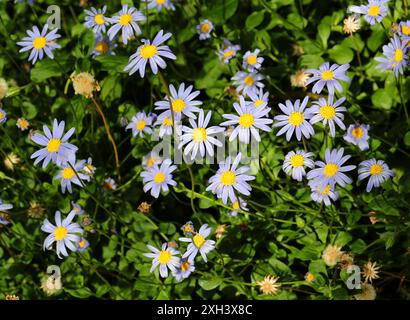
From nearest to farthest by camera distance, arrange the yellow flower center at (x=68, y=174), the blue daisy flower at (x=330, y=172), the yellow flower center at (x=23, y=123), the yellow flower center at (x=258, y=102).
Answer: the blue daisy flower at (x=330, y=172), the yellow flower center at (x=258, y=102), the yellow flower center at (x=68, y=174), the yellow flower center at (x=23, y=123)

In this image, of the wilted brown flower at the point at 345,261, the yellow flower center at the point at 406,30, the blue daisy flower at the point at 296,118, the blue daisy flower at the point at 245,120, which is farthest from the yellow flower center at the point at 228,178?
the yellow flower center at the point at 406,30

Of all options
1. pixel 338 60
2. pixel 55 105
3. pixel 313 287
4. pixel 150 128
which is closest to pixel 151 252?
pixel 150 128

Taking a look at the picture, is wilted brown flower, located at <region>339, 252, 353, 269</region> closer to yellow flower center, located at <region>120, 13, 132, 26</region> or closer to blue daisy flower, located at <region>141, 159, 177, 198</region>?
blue daisy flower, located at <region>141, 159, 177, 198</region>

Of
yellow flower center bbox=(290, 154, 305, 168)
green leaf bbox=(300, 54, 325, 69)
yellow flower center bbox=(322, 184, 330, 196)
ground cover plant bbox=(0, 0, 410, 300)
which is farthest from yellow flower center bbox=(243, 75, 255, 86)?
yellow flower center bbox=(322, 184, 330, 196)

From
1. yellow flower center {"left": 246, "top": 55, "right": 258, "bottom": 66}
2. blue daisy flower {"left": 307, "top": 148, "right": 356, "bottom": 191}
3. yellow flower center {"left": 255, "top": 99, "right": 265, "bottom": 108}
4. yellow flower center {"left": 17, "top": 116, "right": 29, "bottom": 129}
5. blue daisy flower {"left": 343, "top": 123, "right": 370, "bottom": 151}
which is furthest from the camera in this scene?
yellow flower center {"left": 17, "top": 116, "right": 29, "bottom": 129}

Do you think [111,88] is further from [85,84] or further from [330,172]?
[330,172]

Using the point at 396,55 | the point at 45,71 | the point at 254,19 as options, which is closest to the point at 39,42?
the point at 45,71

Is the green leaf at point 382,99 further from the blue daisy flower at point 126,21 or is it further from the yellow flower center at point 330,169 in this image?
the blue daisy flower at point 126,21

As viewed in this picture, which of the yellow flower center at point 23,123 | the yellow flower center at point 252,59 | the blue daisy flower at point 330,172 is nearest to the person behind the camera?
the blue daisy flower at point 330,172
